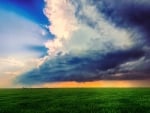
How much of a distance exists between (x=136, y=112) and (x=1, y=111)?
1082 centimetres

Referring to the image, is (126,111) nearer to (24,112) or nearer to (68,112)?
(68,112)

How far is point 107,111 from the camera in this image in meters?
21.6

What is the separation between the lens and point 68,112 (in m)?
21.2

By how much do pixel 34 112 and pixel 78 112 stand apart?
3.45m

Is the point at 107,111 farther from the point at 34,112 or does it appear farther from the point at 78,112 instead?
the point at 34,112

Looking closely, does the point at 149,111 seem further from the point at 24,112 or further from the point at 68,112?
the point at 24,112

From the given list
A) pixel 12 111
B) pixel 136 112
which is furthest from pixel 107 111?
pixel 12 111

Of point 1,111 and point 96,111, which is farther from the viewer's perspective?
point 1,111

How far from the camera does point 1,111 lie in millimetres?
23281

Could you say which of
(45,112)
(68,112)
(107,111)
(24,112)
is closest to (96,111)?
(107,111)

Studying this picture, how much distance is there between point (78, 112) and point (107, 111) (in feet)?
7.52

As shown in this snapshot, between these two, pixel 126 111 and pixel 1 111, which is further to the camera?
pixel 1 111

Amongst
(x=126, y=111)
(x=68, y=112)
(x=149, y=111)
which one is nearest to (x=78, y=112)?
(x=68, y=112)

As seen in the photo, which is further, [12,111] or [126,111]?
[12,111]
